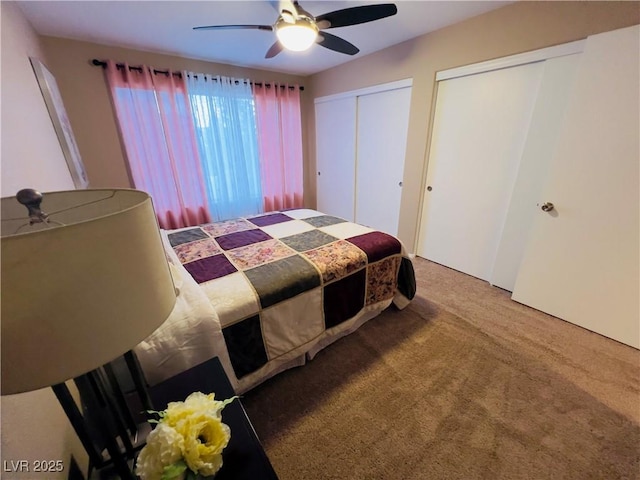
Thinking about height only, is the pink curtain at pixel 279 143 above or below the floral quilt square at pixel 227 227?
above

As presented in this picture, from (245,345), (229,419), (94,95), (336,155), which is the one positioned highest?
(94,95)

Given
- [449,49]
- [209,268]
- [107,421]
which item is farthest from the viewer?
[449,49]

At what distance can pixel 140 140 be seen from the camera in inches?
107

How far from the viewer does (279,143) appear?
3672 millimetres

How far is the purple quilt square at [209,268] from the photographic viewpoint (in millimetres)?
1474

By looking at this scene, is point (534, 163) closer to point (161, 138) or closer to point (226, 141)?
point (226, 141)

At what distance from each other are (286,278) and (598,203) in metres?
2.12

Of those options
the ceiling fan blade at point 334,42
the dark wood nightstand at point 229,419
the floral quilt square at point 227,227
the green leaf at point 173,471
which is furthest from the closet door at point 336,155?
the green leaf at point 173,471

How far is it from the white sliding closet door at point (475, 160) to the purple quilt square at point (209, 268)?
2262 mm

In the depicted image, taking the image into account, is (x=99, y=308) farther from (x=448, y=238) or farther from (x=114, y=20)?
(x=448, y=238)

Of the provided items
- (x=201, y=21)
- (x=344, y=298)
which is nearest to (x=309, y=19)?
(x=201, y=21)

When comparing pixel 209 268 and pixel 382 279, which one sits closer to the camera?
pixel 209 268

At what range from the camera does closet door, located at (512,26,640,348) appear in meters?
1.53

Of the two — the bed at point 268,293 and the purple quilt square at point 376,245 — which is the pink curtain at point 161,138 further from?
the purple quilt square at point 376,245
